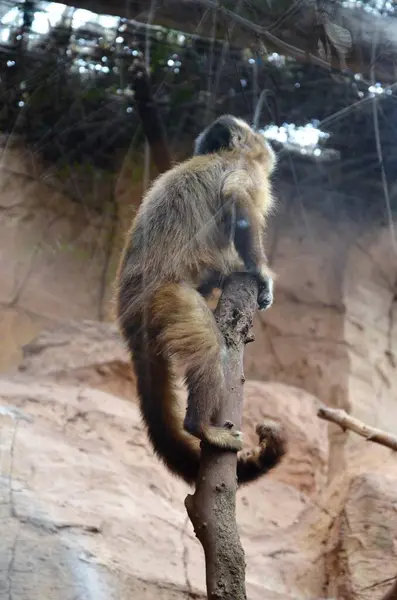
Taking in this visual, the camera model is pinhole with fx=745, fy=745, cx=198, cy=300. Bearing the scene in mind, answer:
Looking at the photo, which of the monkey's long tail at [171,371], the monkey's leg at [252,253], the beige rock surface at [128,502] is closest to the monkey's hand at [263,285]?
the monkey's leg at [252,253]

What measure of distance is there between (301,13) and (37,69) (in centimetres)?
82

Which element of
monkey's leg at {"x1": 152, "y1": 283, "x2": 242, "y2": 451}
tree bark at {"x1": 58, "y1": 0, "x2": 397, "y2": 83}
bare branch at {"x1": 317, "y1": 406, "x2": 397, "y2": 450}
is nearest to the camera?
tree bark at {"x1": 58, "y1": 0, "x2": 397, "y2": 83}

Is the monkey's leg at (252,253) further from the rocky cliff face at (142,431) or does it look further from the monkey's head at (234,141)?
the rocky cliff face at (142,431)

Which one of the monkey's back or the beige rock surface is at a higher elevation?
the monkey's back

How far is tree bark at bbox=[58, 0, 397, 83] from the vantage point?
2.20 meters

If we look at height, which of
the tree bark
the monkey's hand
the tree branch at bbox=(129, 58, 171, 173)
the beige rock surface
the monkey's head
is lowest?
the beige rock surface

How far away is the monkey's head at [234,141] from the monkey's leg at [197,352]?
0.62 m

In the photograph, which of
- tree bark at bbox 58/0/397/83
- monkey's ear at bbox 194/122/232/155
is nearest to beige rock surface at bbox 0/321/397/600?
monkey's ear at bbox 194/122/232/155

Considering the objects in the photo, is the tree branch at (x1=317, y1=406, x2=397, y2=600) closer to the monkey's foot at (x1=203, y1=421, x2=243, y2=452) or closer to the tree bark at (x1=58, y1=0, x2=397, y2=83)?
the monkey's foot at (x1=203, y1=421, x2=243, y2=452)

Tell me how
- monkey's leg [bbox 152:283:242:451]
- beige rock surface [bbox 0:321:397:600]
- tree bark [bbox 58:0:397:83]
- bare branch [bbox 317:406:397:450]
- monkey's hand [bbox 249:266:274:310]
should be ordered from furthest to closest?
bare branch [bbox 317:406:397:450]
beige rock surface [bbox 0:321:397:600]
monkey's hand [bbox 249:266:274:310]
monkey's leg [bbox 152:283:242:451]
tree bark [bbox 58:0:397:83]

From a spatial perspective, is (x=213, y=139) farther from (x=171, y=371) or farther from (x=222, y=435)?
(x=222, y=435)

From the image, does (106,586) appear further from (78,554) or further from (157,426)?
(157,426)

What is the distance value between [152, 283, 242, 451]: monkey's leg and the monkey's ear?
66 centimetres

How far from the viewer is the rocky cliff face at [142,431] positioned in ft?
10.8
